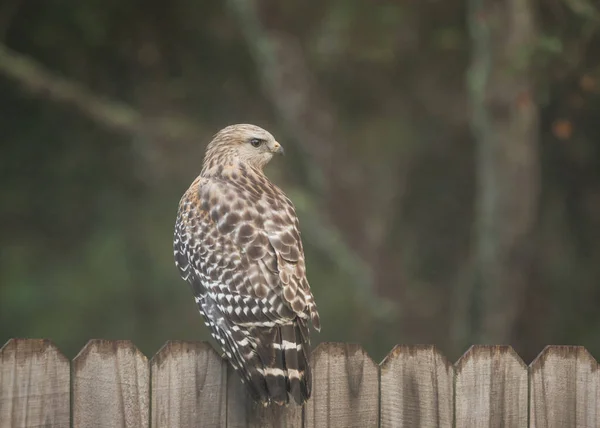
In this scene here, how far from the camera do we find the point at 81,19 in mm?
9852

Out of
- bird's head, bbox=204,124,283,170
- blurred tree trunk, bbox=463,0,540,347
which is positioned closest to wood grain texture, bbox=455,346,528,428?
bird's head, bbox=204,124,283,170

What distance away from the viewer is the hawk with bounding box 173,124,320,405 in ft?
11.2

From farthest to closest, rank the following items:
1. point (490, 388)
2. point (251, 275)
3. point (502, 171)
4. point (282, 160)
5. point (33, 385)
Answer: point (282, 160) < point (502, 171) < point (251, 275) < point (490, 388) < point (33, 385)

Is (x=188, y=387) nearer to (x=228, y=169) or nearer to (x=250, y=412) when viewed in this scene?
(x=250, y=412)

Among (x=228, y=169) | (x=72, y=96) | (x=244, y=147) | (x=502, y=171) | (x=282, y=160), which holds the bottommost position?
(x=228, y=169)

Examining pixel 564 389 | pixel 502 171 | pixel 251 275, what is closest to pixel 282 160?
pixel 502 171

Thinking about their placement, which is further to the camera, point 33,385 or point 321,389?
point 321,389

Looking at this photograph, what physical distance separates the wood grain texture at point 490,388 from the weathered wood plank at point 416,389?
42mm

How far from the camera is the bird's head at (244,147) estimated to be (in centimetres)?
465

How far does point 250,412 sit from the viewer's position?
3.43 metres

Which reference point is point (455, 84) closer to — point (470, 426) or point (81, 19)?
point (81, 19)

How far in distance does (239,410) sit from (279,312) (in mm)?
371

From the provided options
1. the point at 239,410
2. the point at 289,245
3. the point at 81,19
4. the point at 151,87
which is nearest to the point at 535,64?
the point at 289,245

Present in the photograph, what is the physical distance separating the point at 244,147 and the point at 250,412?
158 centimetres
